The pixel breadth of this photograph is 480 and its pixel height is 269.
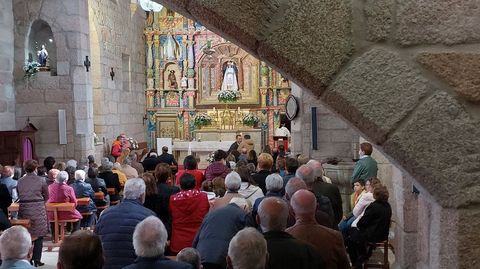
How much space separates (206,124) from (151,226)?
49.5 ft

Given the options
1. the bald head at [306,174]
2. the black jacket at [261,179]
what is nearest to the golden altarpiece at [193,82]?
the black jacket at [261,179]

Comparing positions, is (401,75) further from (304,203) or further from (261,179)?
(261,179)

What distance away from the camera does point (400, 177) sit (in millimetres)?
5133

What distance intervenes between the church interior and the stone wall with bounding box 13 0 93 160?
3 centimetres

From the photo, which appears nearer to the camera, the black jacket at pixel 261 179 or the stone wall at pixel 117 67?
the black jacket at pixel 261 179

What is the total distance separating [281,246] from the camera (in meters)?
2.77

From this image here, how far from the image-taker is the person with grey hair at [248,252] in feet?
7.89

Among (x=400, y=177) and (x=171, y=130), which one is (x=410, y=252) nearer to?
(x=400, y=177)

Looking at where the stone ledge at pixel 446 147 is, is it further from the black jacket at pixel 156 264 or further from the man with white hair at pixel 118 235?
the man with white hair at pixel 118 235

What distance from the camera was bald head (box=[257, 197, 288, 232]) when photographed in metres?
2.83

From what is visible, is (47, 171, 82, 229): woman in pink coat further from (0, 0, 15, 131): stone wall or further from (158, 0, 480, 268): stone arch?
(0, 0, 15, 131): stone wall

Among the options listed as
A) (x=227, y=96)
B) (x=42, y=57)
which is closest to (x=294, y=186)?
(x=42, y=57)

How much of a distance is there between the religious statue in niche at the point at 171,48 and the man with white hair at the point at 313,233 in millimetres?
15947

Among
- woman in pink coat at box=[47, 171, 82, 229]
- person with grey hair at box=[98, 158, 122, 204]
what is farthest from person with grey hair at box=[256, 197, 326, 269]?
person with grey hair at box=[98, 158, 122, 204]
